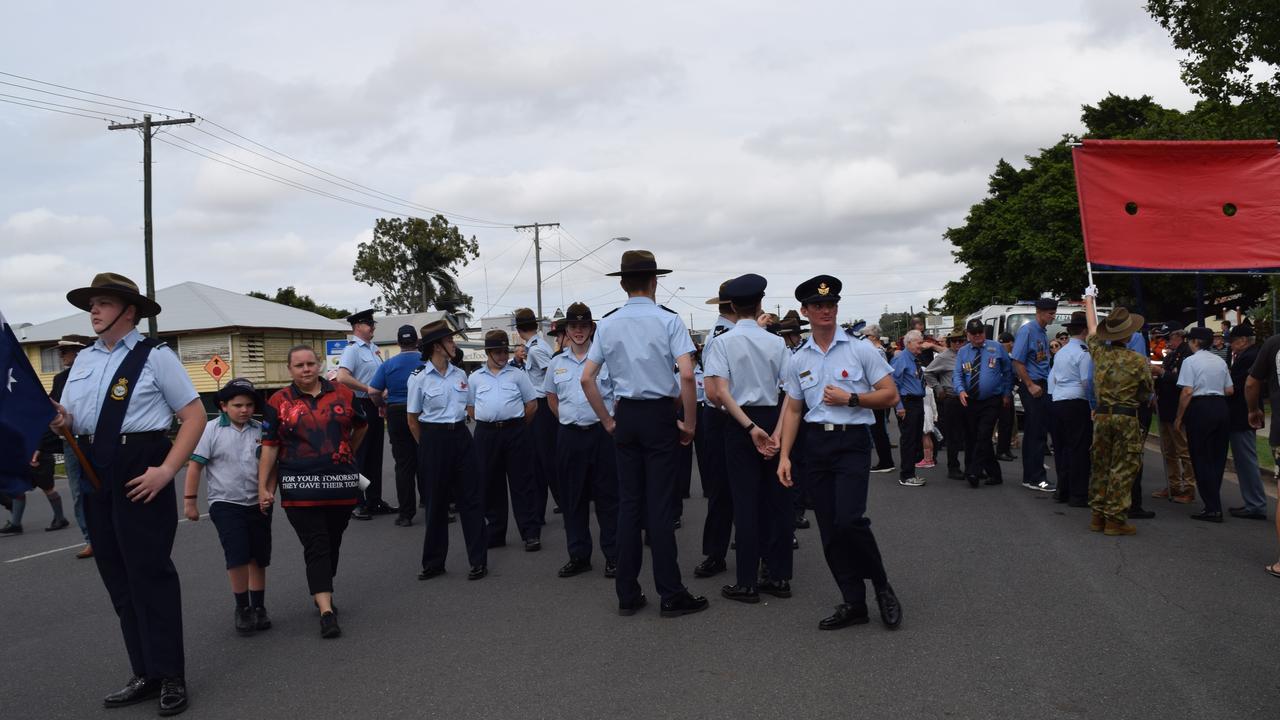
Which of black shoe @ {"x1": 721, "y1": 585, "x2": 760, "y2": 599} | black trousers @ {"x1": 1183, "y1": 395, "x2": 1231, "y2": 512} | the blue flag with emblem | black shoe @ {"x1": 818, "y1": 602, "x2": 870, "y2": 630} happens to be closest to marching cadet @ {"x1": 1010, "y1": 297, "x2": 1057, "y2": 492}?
black trousers @ {"x1": 1183, "y1": 395, "x2": 1231, "y2": 512}

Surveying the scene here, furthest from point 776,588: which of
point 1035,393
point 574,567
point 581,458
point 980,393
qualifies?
point 980,393

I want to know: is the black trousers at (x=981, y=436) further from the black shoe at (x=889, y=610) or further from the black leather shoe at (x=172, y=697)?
the black leather shoe at (x=172, y=697)

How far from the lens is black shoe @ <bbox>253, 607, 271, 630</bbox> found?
6.21 metres

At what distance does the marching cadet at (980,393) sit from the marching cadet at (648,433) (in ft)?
20.2

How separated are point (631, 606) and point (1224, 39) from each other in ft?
63.4

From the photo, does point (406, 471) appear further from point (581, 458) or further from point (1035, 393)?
point (1035, 393)

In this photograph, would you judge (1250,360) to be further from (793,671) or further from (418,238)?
(418,238)

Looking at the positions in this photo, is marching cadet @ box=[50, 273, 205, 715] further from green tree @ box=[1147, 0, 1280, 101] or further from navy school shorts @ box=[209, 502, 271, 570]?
green tree @ box=[1147, 0, 1280, 101]

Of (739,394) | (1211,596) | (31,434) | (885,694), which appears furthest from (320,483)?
(1211,596)

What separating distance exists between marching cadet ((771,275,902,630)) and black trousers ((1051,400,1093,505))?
15.1ft

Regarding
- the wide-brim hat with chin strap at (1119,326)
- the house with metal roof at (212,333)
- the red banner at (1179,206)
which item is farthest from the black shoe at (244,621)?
the house with metal roof at (212,333)

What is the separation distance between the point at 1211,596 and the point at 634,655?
3.67m

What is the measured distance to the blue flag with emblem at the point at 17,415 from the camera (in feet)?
13.5

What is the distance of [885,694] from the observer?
14.7 ft
